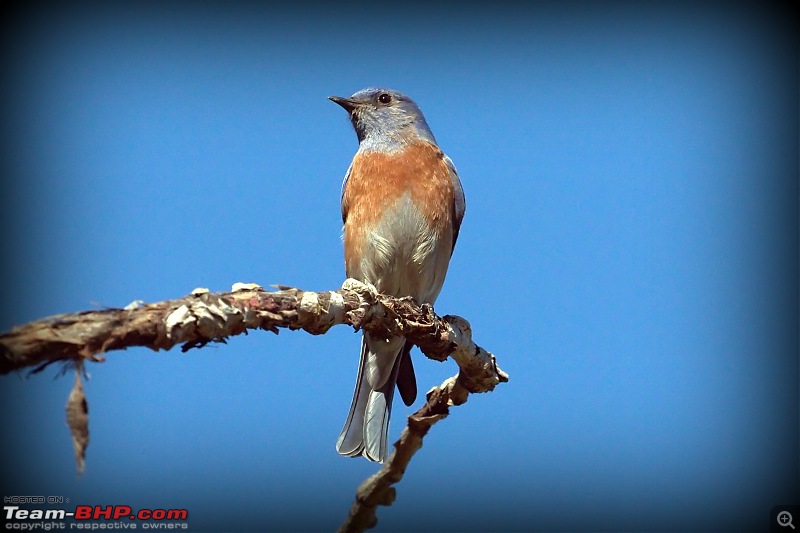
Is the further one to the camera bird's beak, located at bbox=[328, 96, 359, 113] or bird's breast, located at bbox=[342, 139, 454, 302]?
bird's beak, located at bbox=[328, 96, 359, 113]

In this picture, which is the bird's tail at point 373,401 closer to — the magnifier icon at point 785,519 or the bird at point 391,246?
the bird at point 391,246

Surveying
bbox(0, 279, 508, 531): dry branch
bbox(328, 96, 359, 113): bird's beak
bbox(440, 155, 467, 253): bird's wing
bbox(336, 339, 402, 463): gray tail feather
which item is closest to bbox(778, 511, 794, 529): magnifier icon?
bbox(0, 279, 508, 531): dry branch

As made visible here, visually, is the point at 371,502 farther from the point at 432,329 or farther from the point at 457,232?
the point at 457,232

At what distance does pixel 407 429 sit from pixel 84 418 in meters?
2.48

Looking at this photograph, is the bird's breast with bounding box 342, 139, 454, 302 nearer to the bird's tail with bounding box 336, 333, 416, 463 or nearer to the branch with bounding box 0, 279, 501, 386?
the bird's tail with bounding box 336, 333, 416, 463

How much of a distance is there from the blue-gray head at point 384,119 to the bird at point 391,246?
Answer: 22 cm

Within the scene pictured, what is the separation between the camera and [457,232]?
7.14m

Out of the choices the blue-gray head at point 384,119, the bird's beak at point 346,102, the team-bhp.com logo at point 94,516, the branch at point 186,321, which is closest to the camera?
the branch at point 186,321

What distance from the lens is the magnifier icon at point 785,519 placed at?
20.1 ft

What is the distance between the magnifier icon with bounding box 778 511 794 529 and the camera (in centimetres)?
613

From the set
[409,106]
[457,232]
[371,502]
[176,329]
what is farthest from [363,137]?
[176,329]

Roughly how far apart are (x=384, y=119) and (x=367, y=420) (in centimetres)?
281

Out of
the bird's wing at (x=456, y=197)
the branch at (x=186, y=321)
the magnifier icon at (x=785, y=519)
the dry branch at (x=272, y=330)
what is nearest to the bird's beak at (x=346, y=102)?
the bird's wing at (x=456, y=197)

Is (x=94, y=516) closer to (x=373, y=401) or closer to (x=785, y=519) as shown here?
(x=373, y=401)
